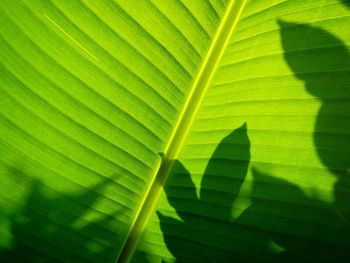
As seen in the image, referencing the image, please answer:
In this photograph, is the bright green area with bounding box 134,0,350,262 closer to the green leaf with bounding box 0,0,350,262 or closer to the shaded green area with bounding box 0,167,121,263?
the green leaf with bounding box 0,0,350,262

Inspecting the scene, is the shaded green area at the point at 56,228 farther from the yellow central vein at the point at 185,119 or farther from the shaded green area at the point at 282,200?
the shaded green area at the point at 282,200

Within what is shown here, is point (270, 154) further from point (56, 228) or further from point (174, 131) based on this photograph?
point (56, 228)

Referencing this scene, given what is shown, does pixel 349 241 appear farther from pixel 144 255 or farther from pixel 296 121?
pixel 144 255

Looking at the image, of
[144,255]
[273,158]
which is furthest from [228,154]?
[144,255]

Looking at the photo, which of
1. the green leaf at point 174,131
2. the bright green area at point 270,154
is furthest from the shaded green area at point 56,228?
the bright green area at point 270,154

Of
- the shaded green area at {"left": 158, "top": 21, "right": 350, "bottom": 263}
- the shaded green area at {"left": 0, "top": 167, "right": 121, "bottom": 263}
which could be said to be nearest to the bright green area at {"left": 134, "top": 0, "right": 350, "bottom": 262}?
the shaded green area at {"left": 158, "top": 21, "right": 350, "bottom": 263}

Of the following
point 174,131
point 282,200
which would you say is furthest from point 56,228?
point 282,200

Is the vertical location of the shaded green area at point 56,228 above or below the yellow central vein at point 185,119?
below
